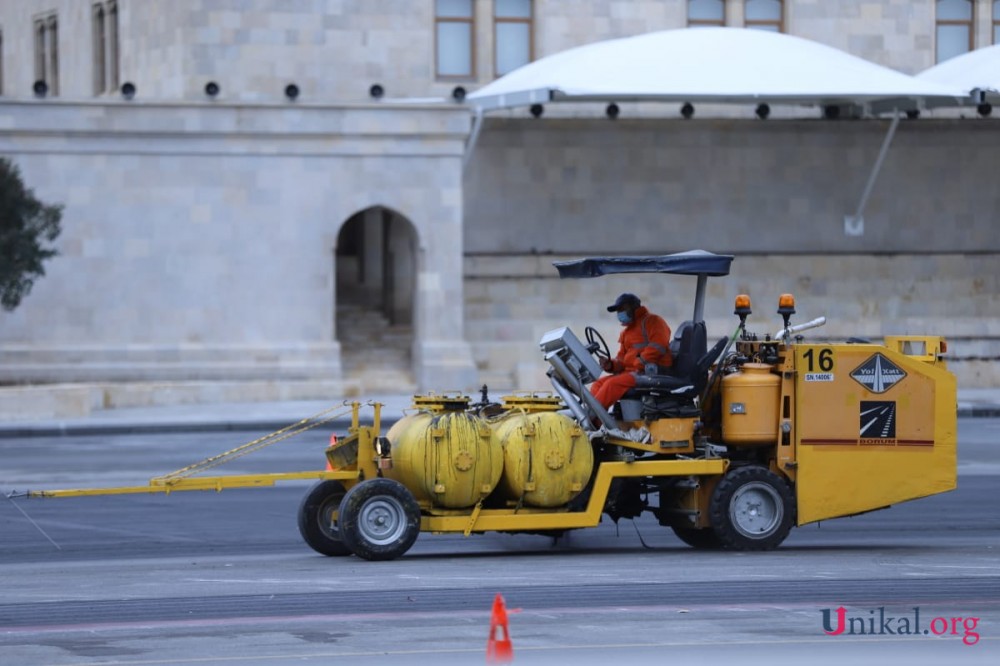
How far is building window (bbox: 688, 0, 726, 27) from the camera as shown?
42.2m

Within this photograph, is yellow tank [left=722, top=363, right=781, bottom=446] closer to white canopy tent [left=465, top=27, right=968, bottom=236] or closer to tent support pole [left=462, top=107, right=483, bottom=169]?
white canopy tent [left=465, top=27, right=968, bottom=236]

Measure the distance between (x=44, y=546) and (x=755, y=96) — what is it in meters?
22.9

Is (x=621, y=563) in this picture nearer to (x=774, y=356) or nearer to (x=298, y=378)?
(x=774, y=356)

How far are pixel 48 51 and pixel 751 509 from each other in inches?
1537

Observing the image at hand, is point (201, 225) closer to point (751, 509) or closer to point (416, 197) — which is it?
point (416, 197)

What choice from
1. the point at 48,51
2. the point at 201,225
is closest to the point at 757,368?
the point at 201,225

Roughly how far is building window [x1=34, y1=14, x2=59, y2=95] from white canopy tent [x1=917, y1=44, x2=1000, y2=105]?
75.3ft

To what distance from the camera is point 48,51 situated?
160 feet

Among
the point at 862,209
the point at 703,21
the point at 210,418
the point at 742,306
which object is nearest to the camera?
the point at 742,306

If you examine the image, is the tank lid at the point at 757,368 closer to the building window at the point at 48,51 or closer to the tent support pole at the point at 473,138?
the tent support pole at the point at 473,138

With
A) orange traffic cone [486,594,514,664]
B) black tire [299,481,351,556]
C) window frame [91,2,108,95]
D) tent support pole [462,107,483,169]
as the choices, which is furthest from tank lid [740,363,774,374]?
window frame [91,2,108,95]

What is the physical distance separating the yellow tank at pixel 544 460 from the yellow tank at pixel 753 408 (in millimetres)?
1199

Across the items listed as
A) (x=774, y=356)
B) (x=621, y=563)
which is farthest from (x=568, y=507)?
(x=774, y=356)

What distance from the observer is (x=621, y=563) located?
1312 centimetres
